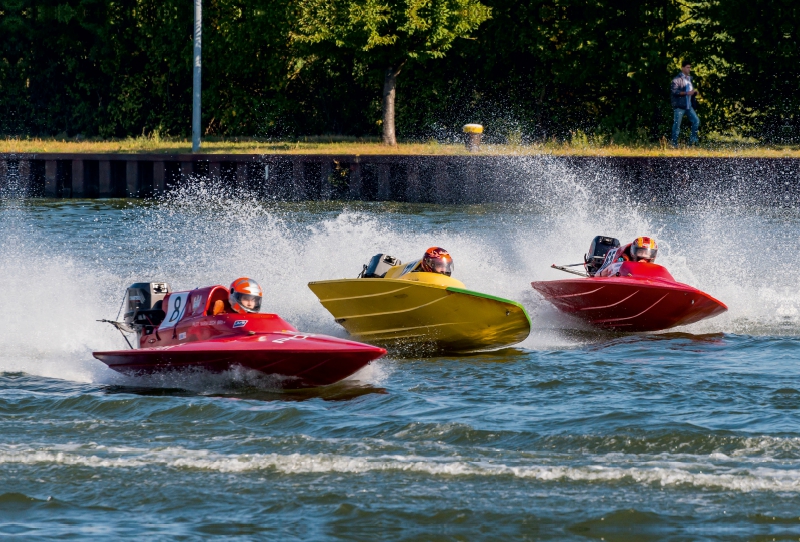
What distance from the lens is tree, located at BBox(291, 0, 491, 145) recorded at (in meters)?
31.0

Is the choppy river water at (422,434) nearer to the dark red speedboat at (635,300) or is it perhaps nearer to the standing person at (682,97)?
the dark red speedboat at (635,300)

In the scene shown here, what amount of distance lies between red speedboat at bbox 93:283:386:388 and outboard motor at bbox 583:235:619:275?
5914 millimetres

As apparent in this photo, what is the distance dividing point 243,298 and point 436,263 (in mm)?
2731

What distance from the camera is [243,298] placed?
10.9 metres

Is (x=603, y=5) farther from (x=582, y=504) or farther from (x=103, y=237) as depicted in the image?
(x=582, y=504)

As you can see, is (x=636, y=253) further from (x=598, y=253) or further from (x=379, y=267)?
(x=379, y=267)

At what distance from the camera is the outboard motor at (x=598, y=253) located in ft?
51.5

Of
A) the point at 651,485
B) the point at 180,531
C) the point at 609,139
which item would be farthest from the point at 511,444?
the point at 609,139

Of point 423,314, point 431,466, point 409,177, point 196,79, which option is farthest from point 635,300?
point 196,79

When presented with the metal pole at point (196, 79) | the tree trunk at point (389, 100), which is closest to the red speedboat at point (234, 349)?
the metal pole at point (196, 79)

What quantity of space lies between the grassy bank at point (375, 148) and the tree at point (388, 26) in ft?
6.78

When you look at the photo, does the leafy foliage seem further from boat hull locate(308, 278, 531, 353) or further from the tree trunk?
boat hull locate(308, 278, 531, 353)

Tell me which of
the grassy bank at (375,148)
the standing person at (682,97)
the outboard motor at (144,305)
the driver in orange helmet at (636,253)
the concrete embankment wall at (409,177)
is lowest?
the outboard motor at (144,305)

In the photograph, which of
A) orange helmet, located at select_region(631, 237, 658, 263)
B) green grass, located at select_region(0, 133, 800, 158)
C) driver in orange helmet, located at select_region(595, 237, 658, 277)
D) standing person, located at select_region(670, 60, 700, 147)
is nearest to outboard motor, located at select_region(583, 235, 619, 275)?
driver in orange helmet, located at select_region(595, 237, 658, 277)
